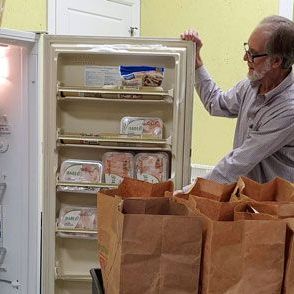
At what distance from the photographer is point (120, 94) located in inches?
75.2

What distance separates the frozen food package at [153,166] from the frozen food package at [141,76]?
0.30 meters

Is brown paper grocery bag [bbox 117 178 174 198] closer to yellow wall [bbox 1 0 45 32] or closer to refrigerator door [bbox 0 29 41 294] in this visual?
refrigerator door [bbox 0 29 41 294]

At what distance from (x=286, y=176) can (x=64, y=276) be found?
40.7 inches

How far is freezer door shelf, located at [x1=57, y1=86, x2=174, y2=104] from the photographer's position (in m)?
1.90

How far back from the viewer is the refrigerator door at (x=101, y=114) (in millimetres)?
1907

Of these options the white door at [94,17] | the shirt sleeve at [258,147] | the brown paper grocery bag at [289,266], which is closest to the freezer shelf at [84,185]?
the shirt sleeve at [258,147]

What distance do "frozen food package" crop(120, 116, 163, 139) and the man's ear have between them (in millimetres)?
499

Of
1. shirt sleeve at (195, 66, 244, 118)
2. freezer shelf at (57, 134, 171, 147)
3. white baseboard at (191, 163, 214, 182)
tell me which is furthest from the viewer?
white baseboard at (191, 163, 214, 182)

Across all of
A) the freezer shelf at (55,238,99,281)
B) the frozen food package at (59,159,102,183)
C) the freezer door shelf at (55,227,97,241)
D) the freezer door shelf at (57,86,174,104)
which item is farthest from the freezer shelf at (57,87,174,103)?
the freezer shelf at (55,238,99,281)

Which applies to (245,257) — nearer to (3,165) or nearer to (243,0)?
(3,165)

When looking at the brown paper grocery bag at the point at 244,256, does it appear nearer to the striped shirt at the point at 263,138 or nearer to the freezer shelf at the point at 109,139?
the striped shirt at the point at 263,138

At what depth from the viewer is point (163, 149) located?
1979 mm

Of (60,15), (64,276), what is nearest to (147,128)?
(64,276)

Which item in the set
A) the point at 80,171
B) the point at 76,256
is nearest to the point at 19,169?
the point at 80,171
